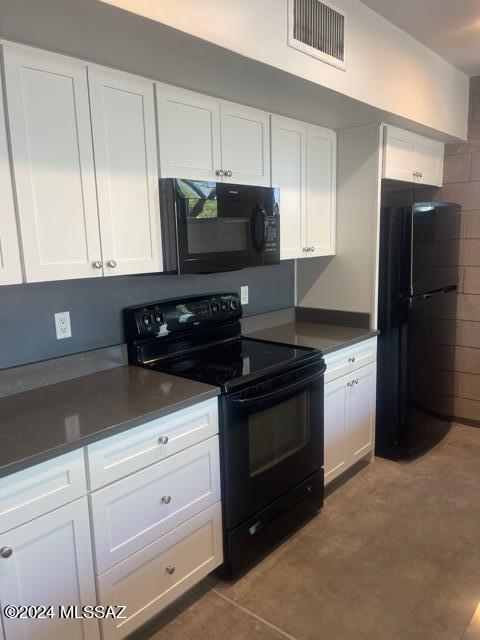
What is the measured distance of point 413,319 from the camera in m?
2.93

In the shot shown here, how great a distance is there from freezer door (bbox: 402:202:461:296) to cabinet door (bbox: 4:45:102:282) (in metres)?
1.85

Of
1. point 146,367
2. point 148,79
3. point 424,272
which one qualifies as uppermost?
→ point 148,79

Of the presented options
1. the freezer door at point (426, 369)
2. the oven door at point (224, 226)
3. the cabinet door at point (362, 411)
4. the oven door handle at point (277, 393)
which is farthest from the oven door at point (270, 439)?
the freezer door at point (426, 369)

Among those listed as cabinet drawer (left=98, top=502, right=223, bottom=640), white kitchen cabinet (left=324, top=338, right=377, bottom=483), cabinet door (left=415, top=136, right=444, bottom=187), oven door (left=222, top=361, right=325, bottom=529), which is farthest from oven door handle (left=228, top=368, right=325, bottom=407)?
cabinet door (left=415, top=136, right=444, bottom=187)

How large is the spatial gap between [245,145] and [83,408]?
1.44m

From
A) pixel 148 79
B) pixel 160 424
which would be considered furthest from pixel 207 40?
pixel 160 424

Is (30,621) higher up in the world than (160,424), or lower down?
lower down

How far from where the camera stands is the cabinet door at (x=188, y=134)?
1.96 metres

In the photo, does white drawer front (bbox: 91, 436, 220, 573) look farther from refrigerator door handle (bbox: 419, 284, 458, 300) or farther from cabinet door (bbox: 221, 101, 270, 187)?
refrigerator door handle (bbox: 419, 284, 458, 300)

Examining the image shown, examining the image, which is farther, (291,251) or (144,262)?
(291,251)

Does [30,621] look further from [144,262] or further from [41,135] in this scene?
[41,135]

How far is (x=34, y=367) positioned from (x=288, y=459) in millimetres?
1199

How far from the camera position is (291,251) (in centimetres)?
270

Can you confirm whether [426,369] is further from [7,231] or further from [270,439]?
[7,231]
